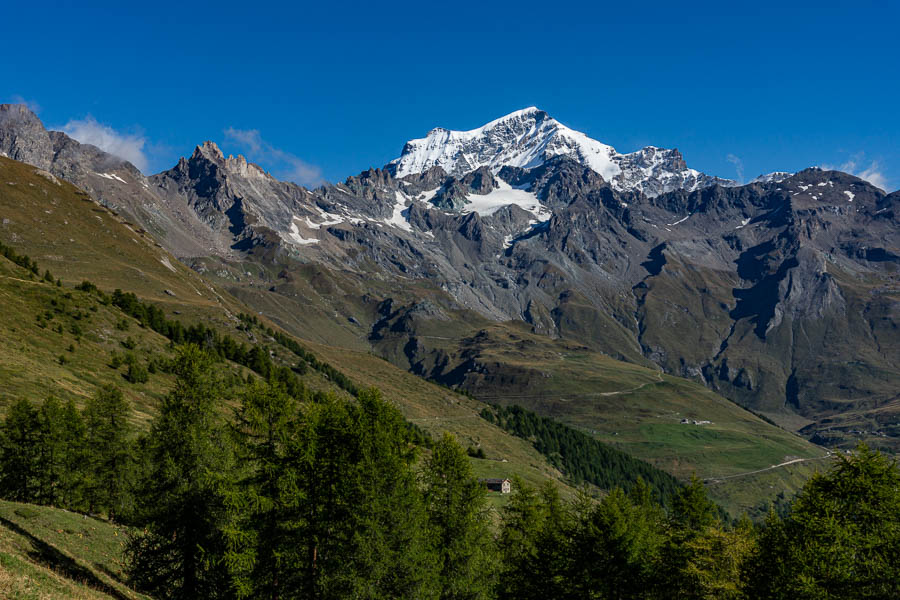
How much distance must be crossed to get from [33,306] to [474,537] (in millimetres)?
91830

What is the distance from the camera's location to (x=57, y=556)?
1299 inches

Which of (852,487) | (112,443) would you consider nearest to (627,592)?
(852,487)

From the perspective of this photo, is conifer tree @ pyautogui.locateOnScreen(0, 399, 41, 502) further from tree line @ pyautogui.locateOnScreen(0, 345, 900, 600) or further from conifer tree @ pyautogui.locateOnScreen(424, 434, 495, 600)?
conifer tree @ pyautogui.locateOnScreen(424, 434, 495, 600)

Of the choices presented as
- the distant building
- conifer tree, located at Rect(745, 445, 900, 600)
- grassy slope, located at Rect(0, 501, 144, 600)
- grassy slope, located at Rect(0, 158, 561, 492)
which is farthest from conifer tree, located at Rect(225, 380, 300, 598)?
the distant building

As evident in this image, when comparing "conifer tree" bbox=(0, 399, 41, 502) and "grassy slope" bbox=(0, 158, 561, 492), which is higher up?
"grassy slope" bbox=(0, 158, 561, 492)

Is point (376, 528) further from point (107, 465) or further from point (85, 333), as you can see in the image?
point (85, 333)

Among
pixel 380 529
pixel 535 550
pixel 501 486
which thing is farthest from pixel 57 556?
pixel 501 486

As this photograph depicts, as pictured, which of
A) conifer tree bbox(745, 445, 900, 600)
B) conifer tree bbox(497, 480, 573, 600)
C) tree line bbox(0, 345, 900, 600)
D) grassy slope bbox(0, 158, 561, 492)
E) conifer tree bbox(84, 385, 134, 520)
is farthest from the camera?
grassy slope bbox(0, 158, 561, 492)

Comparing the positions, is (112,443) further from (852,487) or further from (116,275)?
(116,275)

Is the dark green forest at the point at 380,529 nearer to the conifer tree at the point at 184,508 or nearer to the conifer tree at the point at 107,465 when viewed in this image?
the conifer tree at the point at 184,508

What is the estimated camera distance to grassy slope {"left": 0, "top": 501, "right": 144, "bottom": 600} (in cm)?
2528

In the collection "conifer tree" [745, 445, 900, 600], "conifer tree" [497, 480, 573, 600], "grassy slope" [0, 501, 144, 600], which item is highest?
"conifer tree" [745, 445, 900, 600]

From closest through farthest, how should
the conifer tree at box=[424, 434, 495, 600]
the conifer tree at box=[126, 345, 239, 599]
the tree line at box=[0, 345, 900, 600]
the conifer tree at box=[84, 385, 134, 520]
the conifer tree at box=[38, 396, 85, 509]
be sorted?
the tree line at box=[0, 345, 900, 600] → the conifer tree at box=[126, 345, 239, 599] → the conifer tree at box=[424, 434, 495, 600] → the conifer tree at box=[38, 396, 85, 509] → the conifer tree at box=[84, 385, 134, 520]

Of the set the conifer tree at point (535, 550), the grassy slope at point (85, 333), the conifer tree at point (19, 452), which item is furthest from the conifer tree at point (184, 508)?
the grassy slope at point (85, 333)
